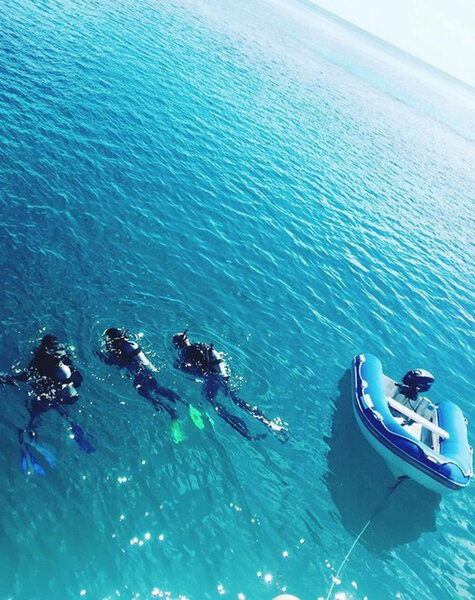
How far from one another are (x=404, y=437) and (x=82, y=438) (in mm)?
9679

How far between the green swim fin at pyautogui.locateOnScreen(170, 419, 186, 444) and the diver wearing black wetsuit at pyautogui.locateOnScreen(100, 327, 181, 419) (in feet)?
1.42

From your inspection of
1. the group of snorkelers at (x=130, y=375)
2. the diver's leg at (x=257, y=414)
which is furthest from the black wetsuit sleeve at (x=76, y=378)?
the diver's leg at (x=257, y=414)

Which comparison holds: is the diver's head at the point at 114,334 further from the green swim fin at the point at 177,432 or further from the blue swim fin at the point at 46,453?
the blue swim fin at the point at 46,453

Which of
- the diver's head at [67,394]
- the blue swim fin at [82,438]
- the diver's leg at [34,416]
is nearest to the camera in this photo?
the diver's leg at [34,416]

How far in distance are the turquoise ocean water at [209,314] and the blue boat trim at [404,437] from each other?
1073 millimetres

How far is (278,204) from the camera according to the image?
28562 mm

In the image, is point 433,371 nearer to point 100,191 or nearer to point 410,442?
point 410,442

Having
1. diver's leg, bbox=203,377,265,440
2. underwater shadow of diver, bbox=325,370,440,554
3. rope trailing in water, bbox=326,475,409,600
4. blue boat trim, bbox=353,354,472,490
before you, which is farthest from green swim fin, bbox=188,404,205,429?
blue boat trim, bbox=353,354,472,490

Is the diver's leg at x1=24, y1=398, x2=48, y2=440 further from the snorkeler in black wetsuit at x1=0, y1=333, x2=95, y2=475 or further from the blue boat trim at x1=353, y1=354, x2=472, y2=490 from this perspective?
the blue boat trim at x1=353, y1=354, x2=472, y2=490

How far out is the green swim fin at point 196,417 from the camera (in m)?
13.6

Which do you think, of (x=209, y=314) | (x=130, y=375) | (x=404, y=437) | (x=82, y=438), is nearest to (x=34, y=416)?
(x=82, y=438)

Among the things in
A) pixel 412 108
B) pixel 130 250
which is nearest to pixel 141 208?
pixel 130 250

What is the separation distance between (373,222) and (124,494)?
26.2 meters

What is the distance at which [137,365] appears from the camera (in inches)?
559
